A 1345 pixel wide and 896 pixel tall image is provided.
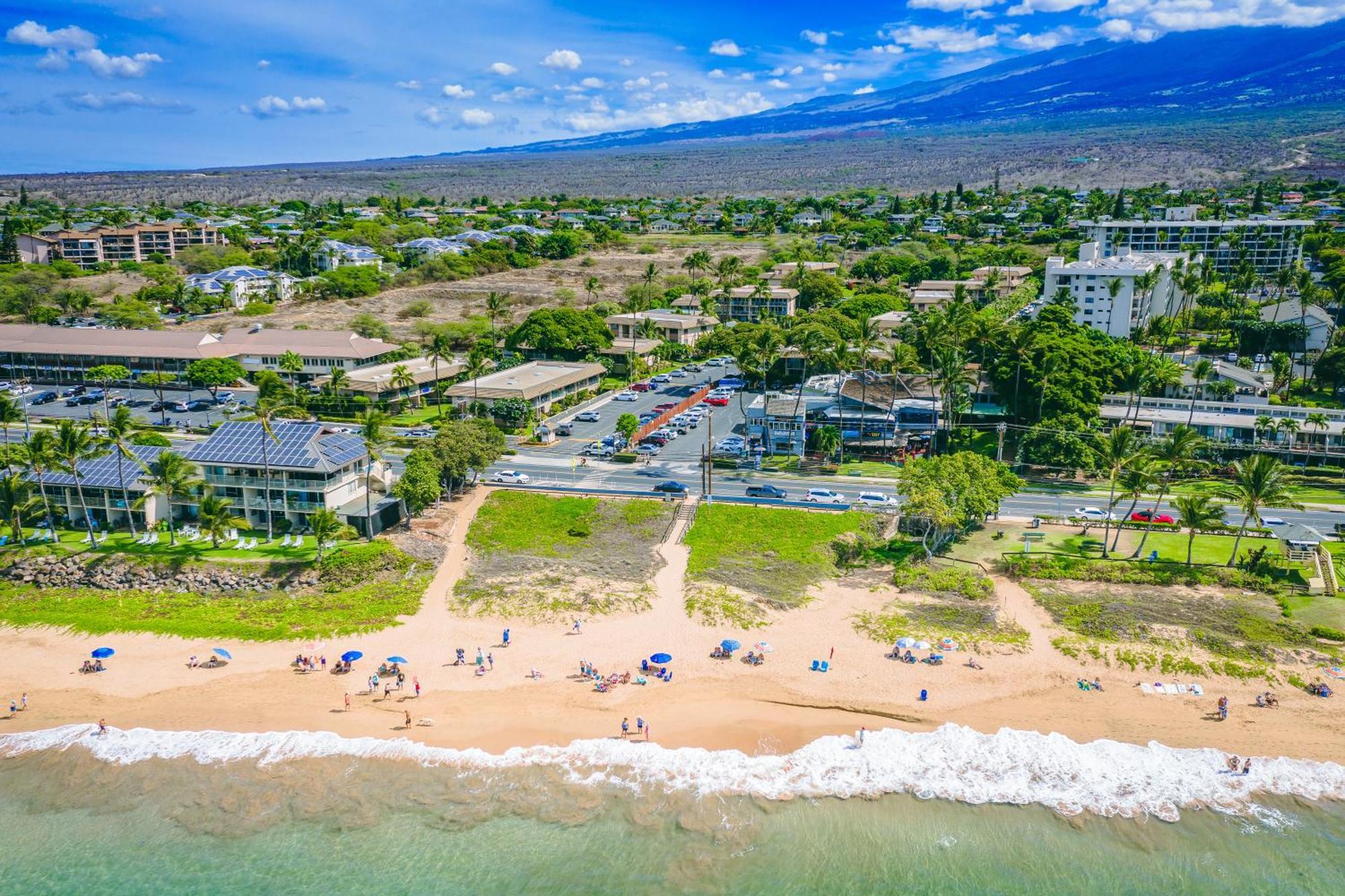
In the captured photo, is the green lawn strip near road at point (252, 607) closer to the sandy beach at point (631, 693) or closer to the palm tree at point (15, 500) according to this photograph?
the sandy beach at point (631, 693)

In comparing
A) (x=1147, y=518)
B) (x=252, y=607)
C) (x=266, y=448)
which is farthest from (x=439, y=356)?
(x=1147, y=518)

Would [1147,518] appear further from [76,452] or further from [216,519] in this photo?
[76,452]

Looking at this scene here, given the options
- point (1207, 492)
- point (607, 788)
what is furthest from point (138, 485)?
point (1207, 492)

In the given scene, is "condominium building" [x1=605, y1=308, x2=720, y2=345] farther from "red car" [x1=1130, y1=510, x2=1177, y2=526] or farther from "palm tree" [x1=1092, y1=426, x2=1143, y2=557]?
"red car" [x1=1130, y1=510, x2=1177, y2=526]

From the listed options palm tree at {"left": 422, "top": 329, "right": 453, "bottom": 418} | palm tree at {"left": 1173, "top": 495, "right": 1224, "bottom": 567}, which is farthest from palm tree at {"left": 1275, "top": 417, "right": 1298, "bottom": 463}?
palm tree at {"left": 422, "top": 329, "right": 453, "bottom": 418}

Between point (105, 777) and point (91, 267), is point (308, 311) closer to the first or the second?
point (91, 267)
